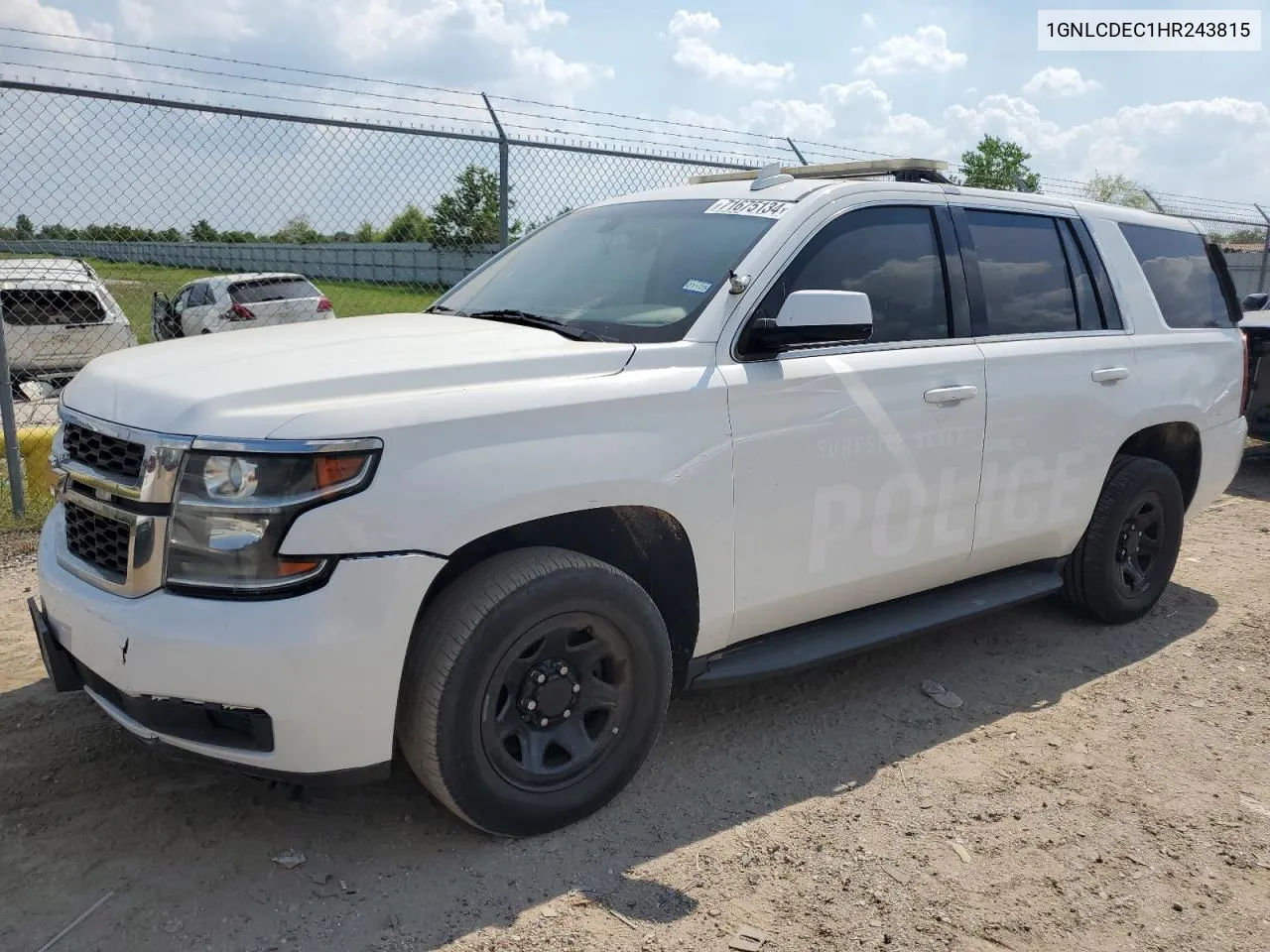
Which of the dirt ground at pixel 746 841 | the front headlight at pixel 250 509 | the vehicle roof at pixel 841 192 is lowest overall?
the dirt ground at pixel 746 841

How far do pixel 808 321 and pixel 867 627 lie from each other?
1.27 metres

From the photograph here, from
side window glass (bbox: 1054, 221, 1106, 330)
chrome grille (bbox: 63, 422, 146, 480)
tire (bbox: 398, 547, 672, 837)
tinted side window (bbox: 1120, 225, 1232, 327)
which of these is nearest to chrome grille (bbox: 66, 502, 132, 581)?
chrome grille (bbox: 63, 422, 146, 480)

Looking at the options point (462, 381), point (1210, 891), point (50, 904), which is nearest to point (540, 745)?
point (462, 381)

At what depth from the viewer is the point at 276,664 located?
2.49 m

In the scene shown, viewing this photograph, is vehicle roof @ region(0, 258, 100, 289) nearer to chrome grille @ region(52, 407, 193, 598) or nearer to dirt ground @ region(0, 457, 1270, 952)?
dirt ground @ region(0, 457, 1270, 952)

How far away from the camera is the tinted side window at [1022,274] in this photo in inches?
162

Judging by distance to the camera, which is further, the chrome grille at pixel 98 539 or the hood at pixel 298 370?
the chrome grille at pixel 98 539

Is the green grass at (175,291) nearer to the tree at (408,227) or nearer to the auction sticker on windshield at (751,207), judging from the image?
the tree at (408,227)

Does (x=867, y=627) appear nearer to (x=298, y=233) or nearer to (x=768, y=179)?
(x=768, y=179)

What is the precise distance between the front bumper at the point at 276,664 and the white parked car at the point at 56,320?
5.77 m

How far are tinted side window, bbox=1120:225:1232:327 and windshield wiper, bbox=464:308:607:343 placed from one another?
2.92 m

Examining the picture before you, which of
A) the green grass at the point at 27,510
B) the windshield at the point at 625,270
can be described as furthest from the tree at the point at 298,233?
the windshield at the point at 625,270

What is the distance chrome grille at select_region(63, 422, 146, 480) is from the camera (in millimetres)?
2637

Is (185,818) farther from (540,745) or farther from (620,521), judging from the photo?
(620,521)
